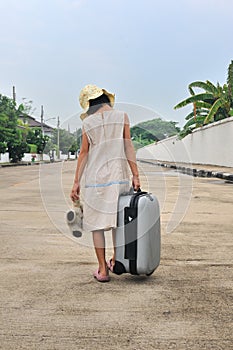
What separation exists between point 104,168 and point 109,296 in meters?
0.93

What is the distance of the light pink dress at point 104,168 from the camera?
153 inches

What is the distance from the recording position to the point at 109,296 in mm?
3613

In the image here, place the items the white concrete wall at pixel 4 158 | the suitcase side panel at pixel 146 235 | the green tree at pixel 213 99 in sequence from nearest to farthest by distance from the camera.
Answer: the suitcase side panel at pixel 146 235
the green tree at pixel 213 99
the white concrete wall at pixel 4 158

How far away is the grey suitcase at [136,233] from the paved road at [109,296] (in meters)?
0.16

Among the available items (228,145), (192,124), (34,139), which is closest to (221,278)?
(228,145)

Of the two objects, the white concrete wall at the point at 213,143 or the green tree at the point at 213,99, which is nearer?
the white concrete wall at the point at 213,143

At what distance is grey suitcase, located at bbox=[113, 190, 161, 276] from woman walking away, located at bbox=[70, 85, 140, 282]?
7 cm

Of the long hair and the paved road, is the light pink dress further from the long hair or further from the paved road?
the paved road

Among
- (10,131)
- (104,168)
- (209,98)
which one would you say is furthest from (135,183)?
(10,131)

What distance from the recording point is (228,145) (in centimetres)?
2777

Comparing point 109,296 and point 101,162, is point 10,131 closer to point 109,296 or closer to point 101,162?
point 101,162

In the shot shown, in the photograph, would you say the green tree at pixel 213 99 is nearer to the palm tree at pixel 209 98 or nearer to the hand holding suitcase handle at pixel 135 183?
the palm tree at pixel 209 98

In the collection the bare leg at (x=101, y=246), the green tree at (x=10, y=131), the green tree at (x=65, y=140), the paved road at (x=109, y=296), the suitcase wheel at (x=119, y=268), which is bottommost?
the paved road at (x=109, y=296)

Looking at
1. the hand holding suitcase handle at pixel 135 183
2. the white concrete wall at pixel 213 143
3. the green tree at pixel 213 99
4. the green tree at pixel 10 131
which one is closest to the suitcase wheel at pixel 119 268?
the hand holding suitcase handle at pixel 135 183
